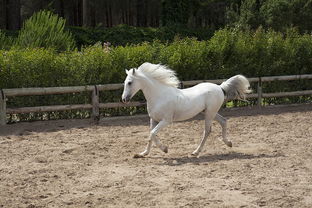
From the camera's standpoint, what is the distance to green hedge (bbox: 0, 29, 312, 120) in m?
11.5

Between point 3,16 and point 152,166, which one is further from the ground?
point 3,16

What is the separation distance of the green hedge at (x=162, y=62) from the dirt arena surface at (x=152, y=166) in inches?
40.6

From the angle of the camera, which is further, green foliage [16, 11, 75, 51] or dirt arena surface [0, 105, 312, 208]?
green foliage [16, 11, 75, 51]

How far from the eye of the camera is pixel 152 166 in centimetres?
728

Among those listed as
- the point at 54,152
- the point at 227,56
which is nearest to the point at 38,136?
the point at 54,152

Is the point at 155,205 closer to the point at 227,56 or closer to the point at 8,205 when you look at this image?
the point at 8,205

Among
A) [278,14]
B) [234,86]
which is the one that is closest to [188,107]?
[234,86]

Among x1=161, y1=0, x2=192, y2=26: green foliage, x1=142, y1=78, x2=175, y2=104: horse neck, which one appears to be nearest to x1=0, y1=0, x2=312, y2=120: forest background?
x1=142, y1=78, x2=175, y2=104: horse neck

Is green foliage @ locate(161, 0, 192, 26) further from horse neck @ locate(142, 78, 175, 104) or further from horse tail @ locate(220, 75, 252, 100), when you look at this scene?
horse neck @ locate(142, 78, 175, 104)

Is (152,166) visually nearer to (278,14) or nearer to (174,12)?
(278,14)

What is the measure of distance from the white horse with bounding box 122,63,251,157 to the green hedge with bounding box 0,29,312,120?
13.8 feet

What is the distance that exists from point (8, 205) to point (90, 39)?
807 inches

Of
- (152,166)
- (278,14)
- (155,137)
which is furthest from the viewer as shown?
(278,14)

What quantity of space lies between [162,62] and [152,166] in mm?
5770
